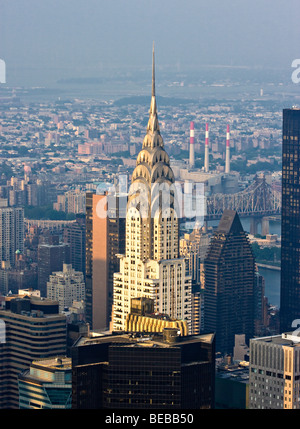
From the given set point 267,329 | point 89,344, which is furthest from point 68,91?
point 89,344

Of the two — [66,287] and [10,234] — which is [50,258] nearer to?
[10,234]

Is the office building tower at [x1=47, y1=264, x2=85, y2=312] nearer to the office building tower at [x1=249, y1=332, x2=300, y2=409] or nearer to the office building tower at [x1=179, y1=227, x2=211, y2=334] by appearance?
the office building tower at [x1=179, y1=227, x2=211, y2=334]

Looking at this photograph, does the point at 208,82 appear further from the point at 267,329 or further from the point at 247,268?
the point at 267,329

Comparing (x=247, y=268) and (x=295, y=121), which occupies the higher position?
(x=295, y=121)

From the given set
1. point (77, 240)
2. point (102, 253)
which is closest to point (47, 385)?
point (102, 253)

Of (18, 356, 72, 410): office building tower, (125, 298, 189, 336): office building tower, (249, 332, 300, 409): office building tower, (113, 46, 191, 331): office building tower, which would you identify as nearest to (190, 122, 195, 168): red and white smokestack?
(113, 46, 191, 331): office building tower

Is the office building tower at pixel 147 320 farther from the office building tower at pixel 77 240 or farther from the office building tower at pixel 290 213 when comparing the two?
the office building tower at pixel 77 240
